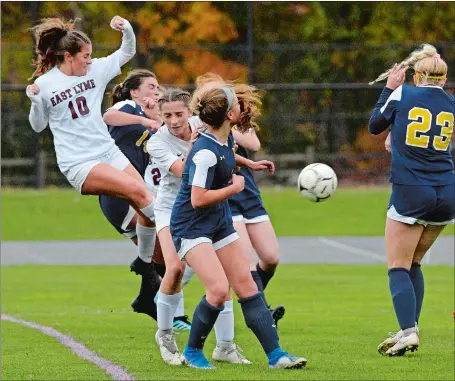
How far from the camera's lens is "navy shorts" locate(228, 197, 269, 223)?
8789mm

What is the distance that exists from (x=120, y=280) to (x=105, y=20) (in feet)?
45.0

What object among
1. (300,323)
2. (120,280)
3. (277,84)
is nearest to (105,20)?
(277,84)

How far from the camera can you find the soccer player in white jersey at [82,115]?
29.5 feet

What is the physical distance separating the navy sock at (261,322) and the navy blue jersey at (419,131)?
4.72ft

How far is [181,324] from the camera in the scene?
9.09m

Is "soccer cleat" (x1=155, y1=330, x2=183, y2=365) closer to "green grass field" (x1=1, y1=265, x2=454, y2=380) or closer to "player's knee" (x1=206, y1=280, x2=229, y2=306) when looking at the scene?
"green grass field" (x1=1, y1=265, x2=454, y2=380)

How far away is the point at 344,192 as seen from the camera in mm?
25703

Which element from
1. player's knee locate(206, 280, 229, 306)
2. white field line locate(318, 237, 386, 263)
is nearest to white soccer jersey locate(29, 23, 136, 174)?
player's knee locate(206, 280, 229, 306)

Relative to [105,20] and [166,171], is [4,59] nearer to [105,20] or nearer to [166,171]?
[105,20]

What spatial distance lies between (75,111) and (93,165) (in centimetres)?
45

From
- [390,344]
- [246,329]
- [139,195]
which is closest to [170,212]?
[139,195]

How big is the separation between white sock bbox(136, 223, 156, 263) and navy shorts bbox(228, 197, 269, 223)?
0.80m

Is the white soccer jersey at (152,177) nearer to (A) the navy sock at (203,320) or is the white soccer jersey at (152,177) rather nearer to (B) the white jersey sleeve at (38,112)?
(B) the white jersey sleeve at (38,112)

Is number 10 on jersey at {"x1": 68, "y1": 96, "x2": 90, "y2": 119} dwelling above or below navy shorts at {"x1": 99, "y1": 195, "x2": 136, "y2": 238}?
above
